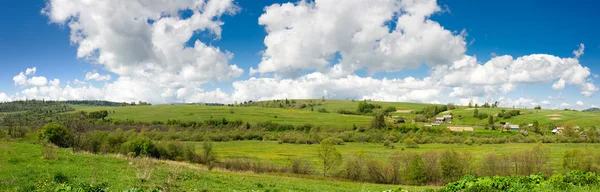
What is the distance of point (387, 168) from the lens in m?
63.7

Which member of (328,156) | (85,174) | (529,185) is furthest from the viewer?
(328,156)

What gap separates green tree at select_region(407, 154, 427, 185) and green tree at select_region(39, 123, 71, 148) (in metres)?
57.8

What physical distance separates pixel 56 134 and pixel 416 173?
59557mm

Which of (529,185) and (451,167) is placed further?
(451,167)

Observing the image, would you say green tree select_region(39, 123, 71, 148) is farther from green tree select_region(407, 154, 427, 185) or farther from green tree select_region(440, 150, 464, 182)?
green tree select_region(440, 150, 464, 182)

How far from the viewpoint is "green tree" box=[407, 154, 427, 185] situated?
6022 cm

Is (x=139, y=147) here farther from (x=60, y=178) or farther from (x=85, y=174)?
(x=60, y=178)

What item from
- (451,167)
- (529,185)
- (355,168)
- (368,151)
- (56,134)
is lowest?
(368,151)

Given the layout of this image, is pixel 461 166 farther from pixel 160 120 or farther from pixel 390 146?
pixel 160 120

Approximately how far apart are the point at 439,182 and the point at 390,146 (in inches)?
2678

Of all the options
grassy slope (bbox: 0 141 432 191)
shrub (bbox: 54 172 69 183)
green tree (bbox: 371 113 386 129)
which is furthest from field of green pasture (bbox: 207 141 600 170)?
shrub (bbox: 54 172 69 183)

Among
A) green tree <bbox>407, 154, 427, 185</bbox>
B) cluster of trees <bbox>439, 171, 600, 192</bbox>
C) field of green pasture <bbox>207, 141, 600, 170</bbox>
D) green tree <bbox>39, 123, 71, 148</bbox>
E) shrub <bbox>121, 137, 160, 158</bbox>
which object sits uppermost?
cluster of trees <bbox>439, 171, 600, 192</bbox>

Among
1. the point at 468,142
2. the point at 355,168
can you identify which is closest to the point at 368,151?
the point at 468,142

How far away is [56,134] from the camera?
52375 mm
